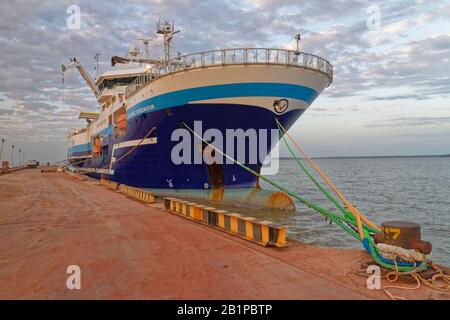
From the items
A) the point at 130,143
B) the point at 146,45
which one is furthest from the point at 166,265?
the point at 146,45

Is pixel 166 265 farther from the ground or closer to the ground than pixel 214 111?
closer to the ground

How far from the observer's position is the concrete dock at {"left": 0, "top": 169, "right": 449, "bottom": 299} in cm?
595

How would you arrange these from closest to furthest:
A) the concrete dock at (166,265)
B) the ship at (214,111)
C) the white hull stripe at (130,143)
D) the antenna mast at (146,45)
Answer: the concrete dock at (166,265) → the ship at (214,111) → the white hull stripe at (130,143) → the antenna mast at (146,45)

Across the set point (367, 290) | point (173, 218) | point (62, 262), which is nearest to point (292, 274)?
point (367, 290)

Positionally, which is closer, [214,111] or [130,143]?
[214,111]

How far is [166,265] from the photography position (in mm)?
7473

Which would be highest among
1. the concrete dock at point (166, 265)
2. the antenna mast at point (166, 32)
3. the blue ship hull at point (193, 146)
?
the antenna mast at point (166, 32)

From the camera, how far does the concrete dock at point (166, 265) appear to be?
5.95 m

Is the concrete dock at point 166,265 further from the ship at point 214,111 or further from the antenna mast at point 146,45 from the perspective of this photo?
the antenna mast at point 146,45

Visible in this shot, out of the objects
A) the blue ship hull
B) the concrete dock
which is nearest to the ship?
the blue ship hull

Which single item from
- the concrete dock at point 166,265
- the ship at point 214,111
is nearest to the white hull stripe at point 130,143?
the ship at point 214,111

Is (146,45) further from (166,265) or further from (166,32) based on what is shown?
(166,265)

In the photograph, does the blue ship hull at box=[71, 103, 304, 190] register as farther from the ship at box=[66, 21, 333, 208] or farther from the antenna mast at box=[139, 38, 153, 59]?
the antenna mast at box=[139, 38, 153, 59]
